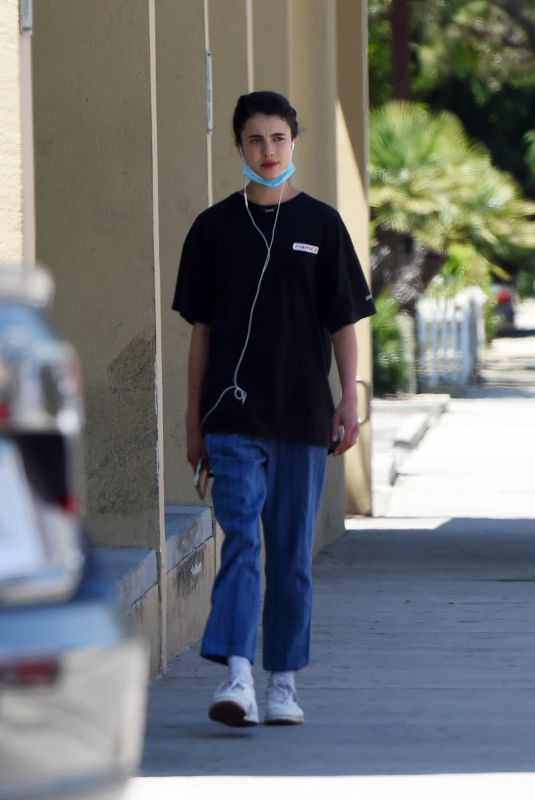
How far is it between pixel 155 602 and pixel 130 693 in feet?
14.6

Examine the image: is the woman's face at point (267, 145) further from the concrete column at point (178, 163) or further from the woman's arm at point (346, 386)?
the concrete column at point (178, 163)

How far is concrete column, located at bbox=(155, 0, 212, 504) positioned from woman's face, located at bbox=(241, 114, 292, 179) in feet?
7.48

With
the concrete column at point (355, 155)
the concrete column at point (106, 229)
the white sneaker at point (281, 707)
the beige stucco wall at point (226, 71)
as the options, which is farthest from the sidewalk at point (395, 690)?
the beige stucco wall at point (226, 71)

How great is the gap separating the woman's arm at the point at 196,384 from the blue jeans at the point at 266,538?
0.07 m

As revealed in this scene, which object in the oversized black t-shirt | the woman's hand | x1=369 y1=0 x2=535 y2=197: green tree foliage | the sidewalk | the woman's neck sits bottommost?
the sidewalk

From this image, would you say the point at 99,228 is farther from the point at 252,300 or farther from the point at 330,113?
the point at 330,113

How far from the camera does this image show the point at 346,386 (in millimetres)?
5684

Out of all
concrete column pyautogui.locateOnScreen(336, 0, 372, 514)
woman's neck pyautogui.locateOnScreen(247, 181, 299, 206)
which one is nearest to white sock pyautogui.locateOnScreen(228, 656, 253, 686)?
woman's neck pyautogui.locateOnScreen(247, 181, 299, 206)

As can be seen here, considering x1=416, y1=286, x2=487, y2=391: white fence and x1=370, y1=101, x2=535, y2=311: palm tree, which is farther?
x1=416, y1=286, x2=487, y2=391: white fence

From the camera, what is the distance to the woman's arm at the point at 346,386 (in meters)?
5.68

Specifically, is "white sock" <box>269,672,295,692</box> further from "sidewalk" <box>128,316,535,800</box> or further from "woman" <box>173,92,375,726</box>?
"sidewalk" <box>128,316,535,800</box>

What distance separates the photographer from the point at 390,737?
18.2 feet

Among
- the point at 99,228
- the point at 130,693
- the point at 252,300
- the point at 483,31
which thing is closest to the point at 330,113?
the point at 99,228

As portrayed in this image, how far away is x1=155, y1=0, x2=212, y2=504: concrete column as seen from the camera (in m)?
7.97
